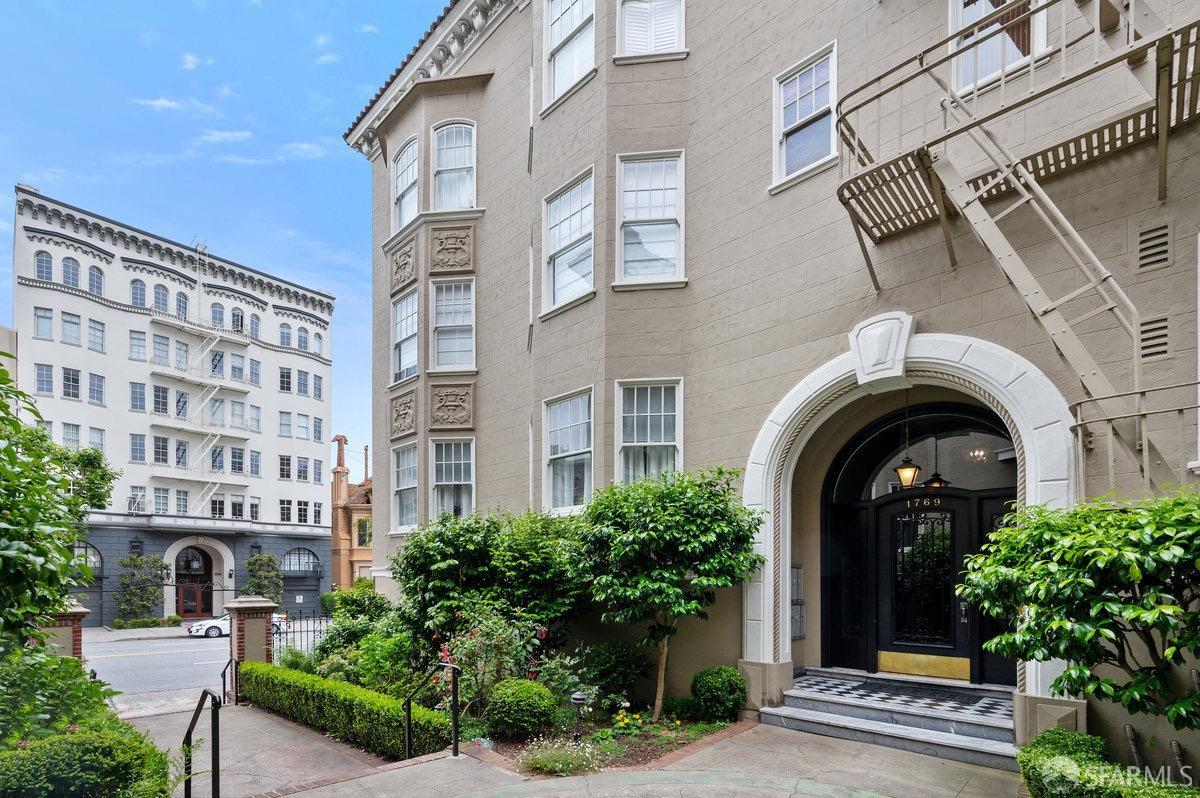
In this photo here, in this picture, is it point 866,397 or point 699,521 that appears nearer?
point 699,521

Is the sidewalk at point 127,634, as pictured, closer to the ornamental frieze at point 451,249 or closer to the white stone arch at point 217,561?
the white stone arch at point 217,561

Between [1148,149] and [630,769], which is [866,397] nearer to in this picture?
[1148,149]

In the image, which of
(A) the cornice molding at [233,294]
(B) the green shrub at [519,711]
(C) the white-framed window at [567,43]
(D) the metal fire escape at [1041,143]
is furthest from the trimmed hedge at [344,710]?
(A) the cornice molding at [233,294]

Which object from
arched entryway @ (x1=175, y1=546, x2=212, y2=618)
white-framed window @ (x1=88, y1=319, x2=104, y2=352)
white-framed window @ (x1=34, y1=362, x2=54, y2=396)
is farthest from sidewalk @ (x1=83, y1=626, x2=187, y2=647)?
white-framed window @ (x1=88, y1=319, x2=104, y2=352)

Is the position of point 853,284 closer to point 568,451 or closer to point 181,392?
point 568,451

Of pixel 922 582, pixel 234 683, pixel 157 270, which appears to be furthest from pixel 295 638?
Result: pixel 157 270

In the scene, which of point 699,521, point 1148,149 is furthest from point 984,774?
point 1148,149

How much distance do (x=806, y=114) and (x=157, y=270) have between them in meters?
40.1

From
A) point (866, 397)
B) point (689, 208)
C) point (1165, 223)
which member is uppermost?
point (689, 208)

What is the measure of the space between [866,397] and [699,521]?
271 cm

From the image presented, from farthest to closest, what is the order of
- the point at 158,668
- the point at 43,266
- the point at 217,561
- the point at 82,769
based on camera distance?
the point at 217,561 < the point at 43,266 < the point at 158,668 < the point at 82,769

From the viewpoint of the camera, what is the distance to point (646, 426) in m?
11.0

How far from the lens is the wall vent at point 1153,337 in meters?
6.71

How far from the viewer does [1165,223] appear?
265 inches
